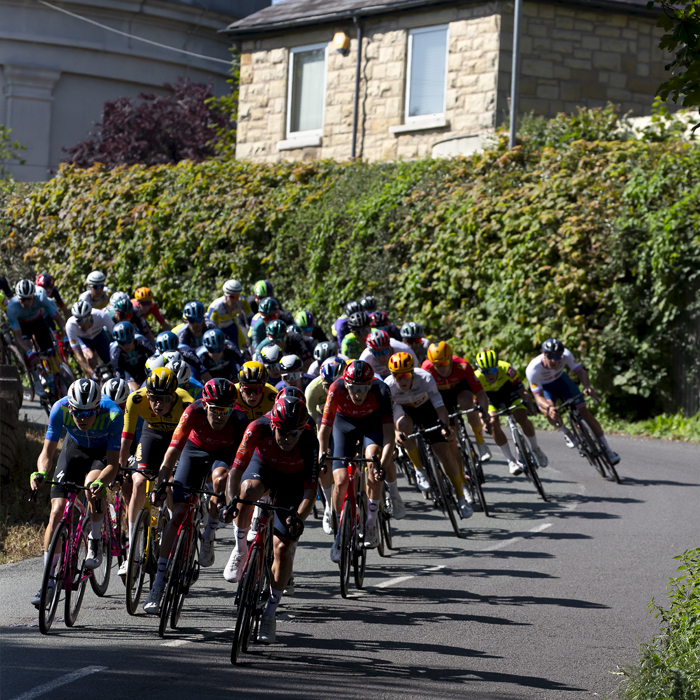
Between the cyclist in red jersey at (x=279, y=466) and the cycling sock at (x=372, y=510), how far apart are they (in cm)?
186

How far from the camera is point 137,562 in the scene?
26.9ft

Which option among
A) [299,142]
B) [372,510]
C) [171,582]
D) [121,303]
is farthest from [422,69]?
[171,582]

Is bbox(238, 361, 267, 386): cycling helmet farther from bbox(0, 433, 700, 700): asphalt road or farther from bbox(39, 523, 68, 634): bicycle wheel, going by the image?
bbox(39, 523, 68, 634): bicycle wheel

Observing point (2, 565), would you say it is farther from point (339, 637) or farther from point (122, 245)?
point (122, 245)

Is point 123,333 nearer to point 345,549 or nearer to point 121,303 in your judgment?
point 121,303

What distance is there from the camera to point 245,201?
23562mm

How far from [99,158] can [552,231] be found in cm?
2209

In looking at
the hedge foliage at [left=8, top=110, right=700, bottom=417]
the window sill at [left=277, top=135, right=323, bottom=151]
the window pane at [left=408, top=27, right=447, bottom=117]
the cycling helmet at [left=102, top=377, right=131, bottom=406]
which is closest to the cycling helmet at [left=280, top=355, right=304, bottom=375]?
the cycling helmet at [left=102, top=377, right=131, bottom=406]

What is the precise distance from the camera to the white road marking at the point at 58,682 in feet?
19.7

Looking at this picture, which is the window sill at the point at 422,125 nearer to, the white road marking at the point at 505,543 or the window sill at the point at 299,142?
the window sill at the point at 299,142

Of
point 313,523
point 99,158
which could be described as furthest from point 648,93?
point 99,158

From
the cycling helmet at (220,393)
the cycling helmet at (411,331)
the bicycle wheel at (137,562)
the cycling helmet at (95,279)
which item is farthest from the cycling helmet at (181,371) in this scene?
the cycling helmet at (95,279)

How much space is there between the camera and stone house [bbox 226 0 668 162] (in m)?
23.7

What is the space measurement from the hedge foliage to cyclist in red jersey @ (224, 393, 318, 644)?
1143 centimetres
